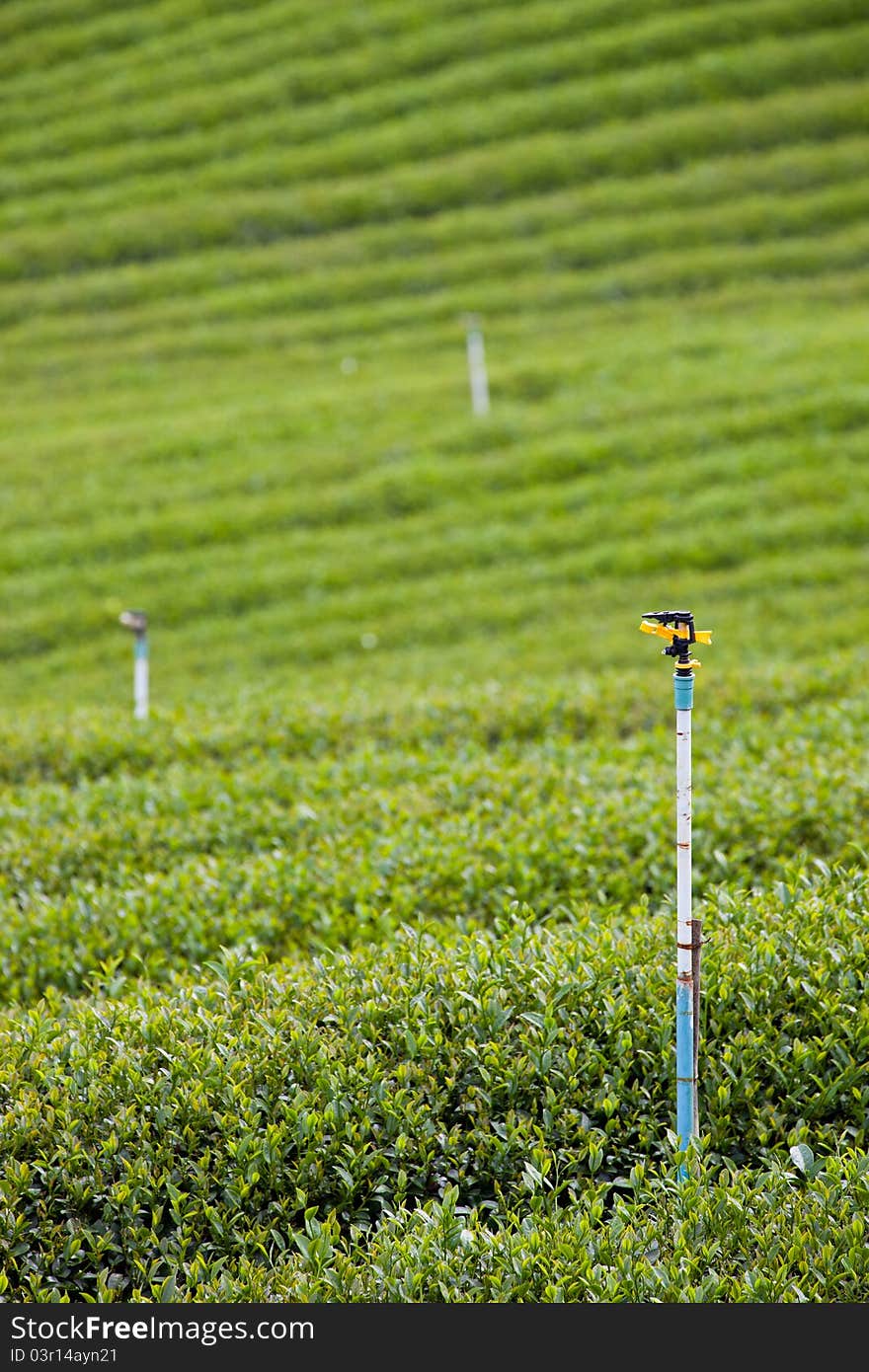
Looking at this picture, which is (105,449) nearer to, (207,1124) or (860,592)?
(860,592)

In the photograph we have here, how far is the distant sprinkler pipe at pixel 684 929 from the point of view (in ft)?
14.6

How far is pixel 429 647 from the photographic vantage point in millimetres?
13656

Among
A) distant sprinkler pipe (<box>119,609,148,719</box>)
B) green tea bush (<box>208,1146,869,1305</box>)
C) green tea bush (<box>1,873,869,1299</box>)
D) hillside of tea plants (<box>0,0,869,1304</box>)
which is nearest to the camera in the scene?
green tea bush (<box>208,1146,869,1305</box>)

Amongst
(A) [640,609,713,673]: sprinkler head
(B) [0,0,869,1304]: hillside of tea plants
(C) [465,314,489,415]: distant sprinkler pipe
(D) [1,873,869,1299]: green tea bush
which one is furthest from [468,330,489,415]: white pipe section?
(A) [640,609,713,673]: sprinkler head

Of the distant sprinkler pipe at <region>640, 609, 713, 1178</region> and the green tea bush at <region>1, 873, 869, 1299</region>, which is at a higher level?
the distant sprinkler pipe at <region>640, 609, 713, 1178</region>

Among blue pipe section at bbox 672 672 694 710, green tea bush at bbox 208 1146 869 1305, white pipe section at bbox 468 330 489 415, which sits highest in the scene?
white pipe section at bbox 468 330 489 415

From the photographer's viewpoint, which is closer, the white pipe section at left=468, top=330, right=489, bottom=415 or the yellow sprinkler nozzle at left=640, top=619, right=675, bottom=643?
the yellow sprinkler nozzle at left=640, top=619, right=675, bottom=643

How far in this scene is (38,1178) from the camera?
4.59 metres

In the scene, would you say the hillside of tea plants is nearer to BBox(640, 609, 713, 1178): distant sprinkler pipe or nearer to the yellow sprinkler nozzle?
BBox(640, 609, 713, 1178): distant sprinkler pipe

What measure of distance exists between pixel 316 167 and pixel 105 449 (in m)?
12.2

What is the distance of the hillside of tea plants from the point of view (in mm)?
4535

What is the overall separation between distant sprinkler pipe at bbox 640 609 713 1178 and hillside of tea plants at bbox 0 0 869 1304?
18 cm

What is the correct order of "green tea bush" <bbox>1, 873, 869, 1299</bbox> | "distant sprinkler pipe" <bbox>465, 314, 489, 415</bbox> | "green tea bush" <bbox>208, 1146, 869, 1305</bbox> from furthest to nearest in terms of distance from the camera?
"distant sprinkler pipe" <bbox>465, 314, 489, 415</bbox> < "green tea bush" <bbox>1, 873, 869, 1299</bbox> < "green tea bush" <bbox>208, 1146, 869, 1305</bbox>

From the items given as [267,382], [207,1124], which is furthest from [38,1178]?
[267,382]
